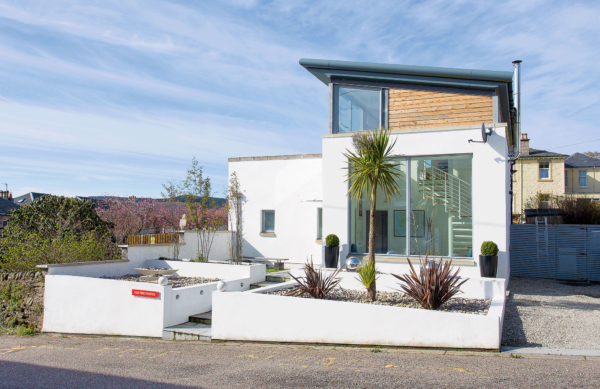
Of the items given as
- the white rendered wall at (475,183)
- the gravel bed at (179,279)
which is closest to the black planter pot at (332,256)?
the white rendered wall at (475,183)

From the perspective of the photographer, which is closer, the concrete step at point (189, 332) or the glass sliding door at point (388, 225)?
the concrete step at point (189, 332)

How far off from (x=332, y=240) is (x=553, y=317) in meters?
5.20

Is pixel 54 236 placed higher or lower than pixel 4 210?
lower

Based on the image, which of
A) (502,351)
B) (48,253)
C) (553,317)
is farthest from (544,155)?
(48,253)

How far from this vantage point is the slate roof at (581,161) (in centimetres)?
3198

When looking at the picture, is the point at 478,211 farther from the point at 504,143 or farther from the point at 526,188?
the point at 526,188

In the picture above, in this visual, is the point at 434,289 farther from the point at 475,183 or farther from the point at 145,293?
the point at 145,293

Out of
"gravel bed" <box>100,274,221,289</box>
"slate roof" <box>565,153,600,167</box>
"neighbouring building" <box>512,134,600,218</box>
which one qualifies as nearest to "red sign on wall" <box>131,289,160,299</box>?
"gravel bed" <box>100,274,221,289</box>

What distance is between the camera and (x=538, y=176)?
102ft

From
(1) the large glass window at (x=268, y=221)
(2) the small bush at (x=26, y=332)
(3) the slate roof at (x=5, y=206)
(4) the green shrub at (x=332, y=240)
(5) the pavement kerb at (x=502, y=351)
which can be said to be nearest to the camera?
(5) the pavement kerb at (x=502, y=351)

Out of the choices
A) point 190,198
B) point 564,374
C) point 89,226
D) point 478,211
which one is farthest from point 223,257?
point 564,374

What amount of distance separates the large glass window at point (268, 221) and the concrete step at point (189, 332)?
8.04m

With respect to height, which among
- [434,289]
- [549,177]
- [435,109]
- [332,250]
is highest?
[549,177]

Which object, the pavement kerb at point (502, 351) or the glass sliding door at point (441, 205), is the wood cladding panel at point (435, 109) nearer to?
the glass sliding door at point (441, 205)
